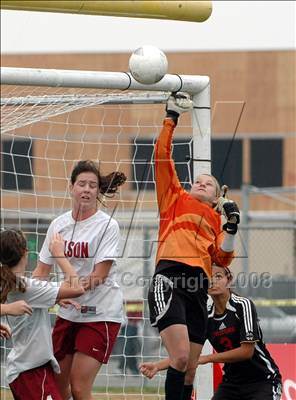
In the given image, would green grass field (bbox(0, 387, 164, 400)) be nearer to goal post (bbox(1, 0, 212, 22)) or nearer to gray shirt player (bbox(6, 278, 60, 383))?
gray shirt player (bbox(6, 278, 60, 383))

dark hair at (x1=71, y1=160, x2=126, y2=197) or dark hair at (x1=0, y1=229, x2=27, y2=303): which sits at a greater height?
dark hair at (x1=71, y1=160, x2=126, y2=197)

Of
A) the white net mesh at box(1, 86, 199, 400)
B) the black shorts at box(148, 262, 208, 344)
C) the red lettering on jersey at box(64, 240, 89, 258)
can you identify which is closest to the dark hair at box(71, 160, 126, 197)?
the red lettering on jersey at box(64, 240, 89, 258)

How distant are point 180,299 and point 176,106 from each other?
129 centimetres

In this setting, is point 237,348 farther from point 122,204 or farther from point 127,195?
point 127,195

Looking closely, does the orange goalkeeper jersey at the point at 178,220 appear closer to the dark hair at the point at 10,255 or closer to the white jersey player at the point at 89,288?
the white jersey player at the point at 89,288

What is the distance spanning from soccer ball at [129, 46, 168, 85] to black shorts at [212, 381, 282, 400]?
2237 mm

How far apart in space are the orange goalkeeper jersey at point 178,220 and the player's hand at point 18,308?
3.76 feet

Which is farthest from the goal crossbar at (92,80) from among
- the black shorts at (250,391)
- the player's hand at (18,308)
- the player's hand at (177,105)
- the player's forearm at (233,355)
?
the black shorts at (250,391)

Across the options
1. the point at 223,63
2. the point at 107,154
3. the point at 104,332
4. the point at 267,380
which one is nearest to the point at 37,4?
the point at 104,332

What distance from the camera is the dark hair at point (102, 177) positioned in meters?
7.03

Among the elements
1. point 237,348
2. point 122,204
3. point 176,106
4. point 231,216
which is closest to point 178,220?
point 231,216

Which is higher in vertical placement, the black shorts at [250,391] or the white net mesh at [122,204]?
the white net mesh at [122,204]

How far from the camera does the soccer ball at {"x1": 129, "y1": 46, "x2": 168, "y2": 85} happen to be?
6863 millimetres

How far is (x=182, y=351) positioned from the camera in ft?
21.9
